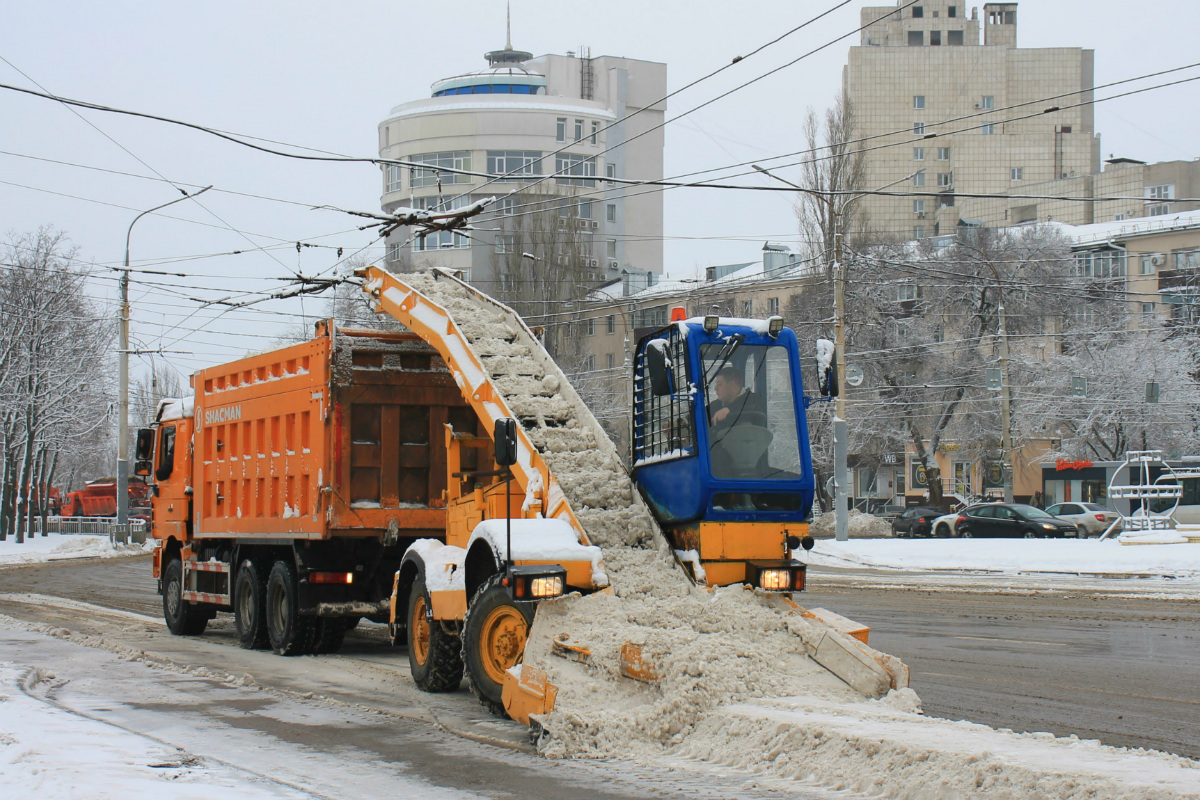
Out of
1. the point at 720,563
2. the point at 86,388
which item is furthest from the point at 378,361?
the point at 86,388

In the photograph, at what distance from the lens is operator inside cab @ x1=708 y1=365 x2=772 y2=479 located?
9445 mm

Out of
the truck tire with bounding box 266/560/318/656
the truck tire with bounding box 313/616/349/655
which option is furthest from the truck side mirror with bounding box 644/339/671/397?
the truck tire with bounding box 266/560/318/656

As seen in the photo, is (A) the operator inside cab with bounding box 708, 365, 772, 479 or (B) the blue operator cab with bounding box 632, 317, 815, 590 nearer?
(B) the blue operator cab with bounding box 632, 317, 815, 590

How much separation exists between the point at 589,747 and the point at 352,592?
651 cm

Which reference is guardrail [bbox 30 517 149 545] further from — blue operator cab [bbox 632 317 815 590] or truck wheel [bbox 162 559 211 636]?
blue operator cab [bbox 632 317 815 590]

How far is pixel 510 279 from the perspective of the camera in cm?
6506

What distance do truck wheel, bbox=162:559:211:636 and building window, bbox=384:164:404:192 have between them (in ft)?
253

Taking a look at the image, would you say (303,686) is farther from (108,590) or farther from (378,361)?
(108,590)

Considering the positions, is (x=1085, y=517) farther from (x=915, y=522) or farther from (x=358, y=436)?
(x=358, y=436)

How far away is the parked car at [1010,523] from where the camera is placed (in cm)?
3903

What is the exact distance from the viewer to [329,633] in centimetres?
1380

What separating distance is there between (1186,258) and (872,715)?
6829 cm

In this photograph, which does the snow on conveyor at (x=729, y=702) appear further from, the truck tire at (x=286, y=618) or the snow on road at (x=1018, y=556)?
the snow on road at (x=1018, y=556)

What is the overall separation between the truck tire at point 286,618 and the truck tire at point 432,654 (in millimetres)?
2981
